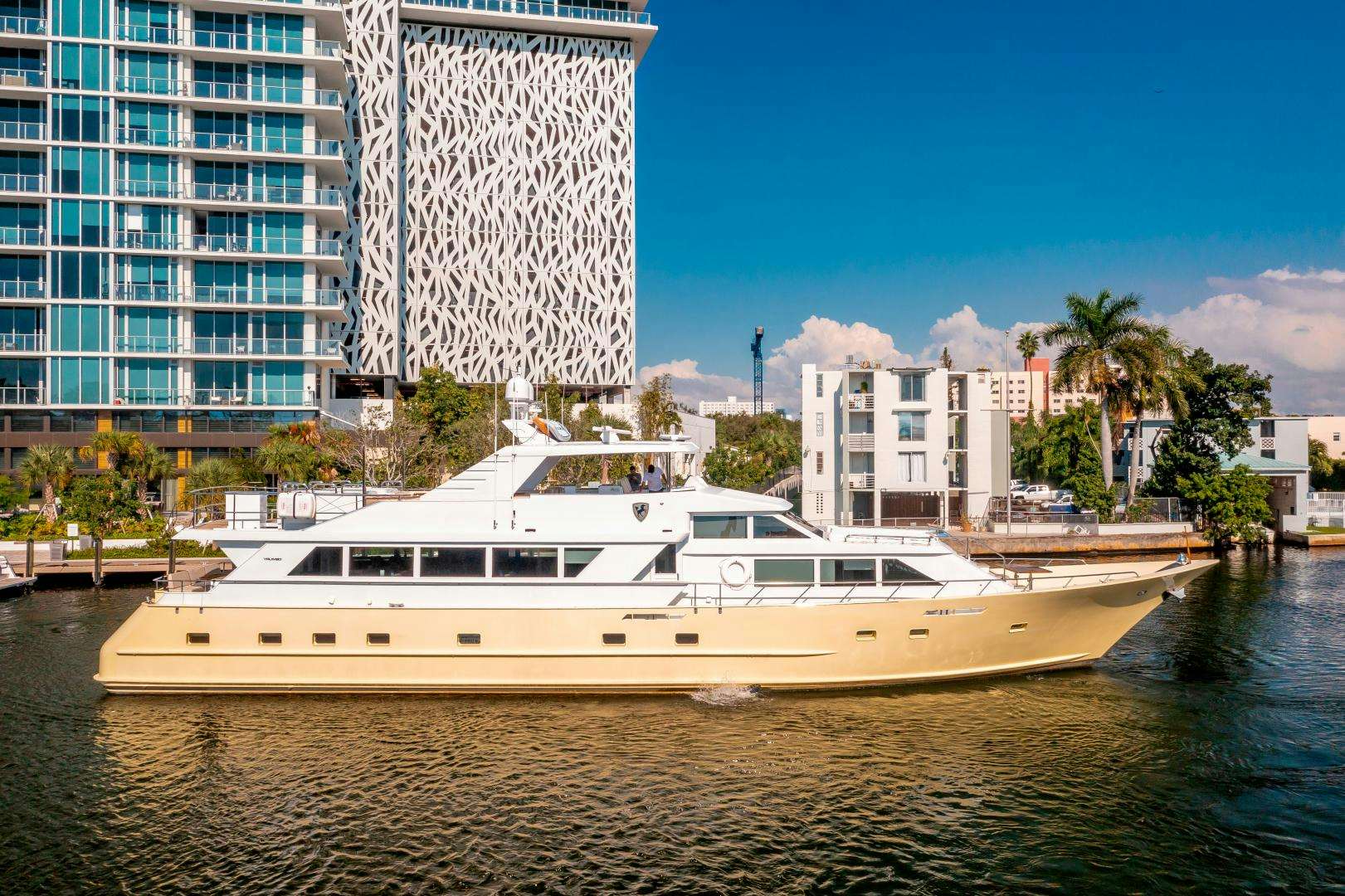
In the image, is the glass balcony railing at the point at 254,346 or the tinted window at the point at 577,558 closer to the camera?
the tinted window at the point at 577,558

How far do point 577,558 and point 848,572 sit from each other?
522 cm

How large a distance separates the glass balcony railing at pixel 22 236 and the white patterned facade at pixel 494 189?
61.0 ft

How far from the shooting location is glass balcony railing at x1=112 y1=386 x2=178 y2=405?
147 ft

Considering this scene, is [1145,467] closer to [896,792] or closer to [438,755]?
[896,792]

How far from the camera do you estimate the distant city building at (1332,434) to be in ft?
257

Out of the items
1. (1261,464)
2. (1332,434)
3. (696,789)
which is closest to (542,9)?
(1261,464)

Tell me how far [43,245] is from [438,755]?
1779 inches

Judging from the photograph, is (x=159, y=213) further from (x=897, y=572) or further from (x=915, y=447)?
(x=897, y=572)

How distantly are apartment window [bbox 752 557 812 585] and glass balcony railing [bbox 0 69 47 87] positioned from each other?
49.2 m

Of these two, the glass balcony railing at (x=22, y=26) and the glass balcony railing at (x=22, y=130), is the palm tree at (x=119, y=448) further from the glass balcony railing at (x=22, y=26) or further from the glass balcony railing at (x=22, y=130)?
the glass balcony railing at (x=22, y=26)

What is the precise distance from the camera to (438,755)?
13.6 meters

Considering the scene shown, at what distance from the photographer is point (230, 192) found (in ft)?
151

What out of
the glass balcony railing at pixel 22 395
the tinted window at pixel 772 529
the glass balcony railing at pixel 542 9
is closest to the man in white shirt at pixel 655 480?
the tinted window at pixel 772 529

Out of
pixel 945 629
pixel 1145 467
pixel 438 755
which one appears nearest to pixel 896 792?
pixel 945 629
